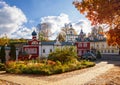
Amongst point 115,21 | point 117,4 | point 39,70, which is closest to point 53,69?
point 39,70

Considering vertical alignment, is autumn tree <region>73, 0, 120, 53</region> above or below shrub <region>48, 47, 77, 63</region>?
above

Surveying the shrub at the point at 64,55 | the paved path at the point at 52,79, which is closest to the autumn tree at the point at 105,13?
the paved path at the point at 52,79

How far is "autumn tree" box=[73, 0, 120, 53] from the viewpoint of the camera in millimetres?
16047

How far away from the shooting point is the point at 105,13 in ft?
52.8

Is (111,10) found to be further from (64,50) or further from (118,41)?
(64,50)

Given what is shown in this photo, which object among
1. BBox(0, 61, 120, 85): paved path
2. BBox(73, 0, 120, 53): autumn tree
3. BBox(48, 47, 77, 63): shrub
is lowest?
BBox(0, 61, 120, 85): paved path

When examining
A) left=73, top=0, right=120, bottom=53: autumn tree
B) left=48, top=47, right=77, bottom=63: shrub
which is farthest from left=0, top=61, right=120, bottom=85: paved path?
left=48, top=47, right=77, bottom=63: shrub

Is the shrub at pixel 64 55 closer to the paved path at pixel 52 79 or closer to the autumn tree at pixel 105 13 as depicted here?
the paved path at pixel 52 79

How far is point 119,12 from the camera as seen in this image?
16.2 meters

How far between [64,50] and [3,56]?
21.5 meters

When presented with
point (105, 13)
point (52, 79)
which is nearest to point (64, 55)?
point (52, 79)

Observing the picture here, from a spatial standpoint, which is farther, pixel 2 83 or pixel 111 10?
pixel 2 83

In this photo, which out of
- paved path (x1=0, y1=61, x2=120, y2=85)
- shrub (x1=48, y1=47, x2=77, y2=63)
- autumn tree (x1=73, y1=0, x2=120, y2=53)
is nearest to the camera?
autumn tree (x1=73, y1=0, x2=120, y2=53)

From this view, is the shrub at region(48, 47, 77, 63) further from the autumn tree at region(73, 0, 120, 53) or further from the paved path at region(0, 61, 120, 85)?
the autumn tree at region(73, 0, 120, 53)
